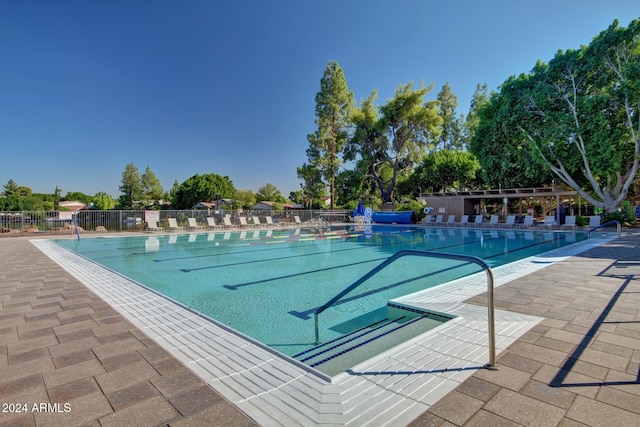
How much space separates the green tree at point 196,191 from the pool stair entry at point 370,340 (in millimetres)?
42910

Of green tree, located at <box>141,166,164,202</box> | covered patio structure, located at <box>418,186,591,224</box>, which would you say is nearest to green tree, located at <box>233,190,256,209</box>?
green tree, located at <box>141,166,164,202</box>

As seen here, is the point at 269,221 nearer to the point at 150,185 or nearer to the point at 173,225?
the point at 173,225

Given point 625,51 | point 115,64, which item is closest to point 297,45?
point 115,64

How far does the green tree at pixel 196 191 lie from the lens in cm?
4309

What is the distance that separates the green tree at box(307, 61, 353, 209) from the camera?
91.7 feet

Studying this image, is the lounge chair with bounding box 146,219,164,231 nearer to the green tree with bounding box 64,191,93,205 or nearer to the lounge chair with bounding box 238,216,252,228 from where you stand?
the lounge chair with bounding box 238,216,252,228

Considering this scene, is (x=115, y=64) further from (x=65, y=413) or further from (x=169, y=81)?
(x=65, y=413)

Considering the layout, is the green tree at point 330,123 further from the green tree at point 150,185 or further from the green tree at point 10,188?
the green tree at point 10,188

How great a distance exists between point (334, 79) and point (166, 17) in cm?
1577

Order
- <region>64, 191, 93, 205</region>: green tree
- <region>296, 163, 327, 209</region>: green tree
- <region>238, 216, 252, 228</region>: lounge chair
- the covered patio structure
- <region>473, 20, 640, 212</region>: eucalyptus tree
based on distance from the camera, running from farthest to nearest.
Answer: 1. <region>64, 191, 93, 205</region>: green tree
2. <region>296, 163, 327, 209</region>: green tree
3. <region>238, 216, 252, 228</region>: lounge chair
4. the covered patio structure
5. <region>473, 20, 640, 212</region>: eucalyptus tree

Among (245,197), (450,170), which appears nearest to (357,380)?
(450,170)

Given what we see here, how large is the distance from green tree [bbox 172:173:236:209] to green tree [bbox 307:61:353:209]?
20.7 meters

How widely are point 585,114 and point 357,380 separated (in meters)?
20.2

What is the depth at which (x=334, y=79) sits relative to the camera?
91.4ft
